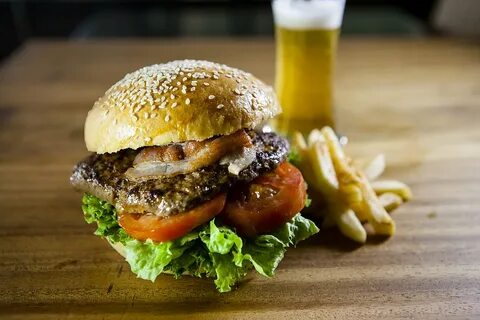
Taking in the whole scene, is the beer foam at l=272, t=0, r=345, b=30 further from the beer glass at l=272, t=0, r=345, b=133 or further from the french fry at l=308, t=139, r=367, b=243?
the french fry at l=308, t=139, r=367, b=243

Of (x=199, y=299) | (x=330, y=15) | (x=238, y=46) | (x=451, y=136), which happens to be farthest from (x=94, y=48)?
(x=199, y=299)

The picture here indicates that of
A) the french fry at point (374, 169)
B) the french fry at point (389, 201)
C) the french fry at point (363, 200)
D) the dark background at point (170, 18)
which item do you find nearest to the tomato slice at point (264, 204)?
the french fry at point (363, 200)

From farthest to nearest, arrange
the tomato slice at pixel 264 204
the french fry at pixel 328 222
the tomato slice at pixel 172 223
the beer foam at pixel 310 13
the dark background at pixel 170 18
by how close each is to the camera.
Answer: the dark background at pixel 170 18 < the beer foam at pixel 310 13 < the french fry at pixel 328 222 < the tomato slice at pixel 264 204 < the tomato slice at pixel 172 223

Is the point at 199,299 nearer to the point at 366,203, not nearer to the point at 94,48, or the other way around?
the point at 366,203

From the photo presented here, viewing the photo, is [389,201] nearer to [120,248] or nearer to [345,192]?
[345,192]

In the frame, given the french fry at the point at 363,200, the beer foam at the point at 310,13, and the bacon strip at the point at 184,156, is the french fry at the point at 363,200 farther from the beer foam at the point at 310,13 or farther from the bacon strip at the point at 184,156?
the beer foam at the point at 310,13

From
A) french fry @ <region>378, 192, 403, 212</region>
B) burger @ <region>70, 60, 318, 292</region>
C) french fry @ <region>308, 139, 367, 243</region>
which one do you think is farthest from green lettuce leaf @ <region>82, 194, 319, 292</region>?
french fry @ <region>378, 192, 403, 212</region>

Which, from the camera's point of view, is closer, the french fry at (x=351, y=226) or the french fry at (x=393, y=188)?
the french fry at (x=351, y=226)
